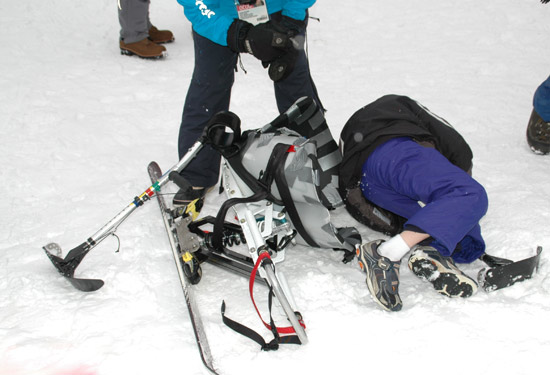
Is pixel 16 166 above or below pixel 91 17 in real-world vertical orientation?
below

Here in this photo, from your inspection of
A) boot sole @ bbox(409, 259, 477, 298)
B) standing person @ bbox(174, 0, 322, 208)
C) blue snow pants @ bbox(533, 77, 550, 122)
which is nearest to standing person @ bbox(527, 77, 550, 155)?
blue snow pants @ bbox(533, 77, 550, 122)

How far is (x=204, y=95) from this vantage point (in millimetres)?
3105

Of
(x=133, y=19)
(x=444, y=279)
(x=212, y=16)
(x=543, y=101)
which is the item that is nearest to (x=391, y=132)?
(x=444, y=279)

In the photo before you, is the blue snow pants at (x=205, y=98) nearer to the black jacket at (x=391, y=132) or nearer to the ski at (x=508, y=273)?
the black jacket at (x=391, y=132)

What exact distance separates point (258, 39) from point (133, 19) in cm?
320

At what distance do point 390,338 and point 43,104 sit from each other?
156 inches

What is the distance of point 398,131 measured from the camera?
95.0 inches

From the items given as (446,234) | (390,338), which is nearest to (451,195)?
(446,234)

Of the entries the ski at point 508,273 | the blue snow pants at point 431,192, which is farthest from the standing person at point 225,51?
the ski at point 508,273

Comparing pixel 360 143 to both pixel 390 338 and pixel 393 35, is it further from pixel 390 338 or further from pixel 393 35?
pixel 393 35

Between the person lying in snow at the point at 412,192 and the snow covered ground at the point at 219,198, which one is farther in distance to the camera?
the person lying in snow at the point at 412,192

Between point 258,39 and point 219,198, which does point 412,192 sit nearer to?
point 258,39

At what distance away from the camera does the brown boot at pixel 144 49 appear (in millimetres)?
5574

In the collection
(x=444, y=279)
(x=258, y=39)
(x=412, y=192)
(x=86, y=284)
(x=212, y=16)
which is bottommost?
(x=86, y=284)
